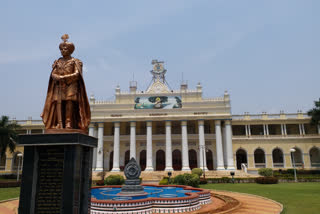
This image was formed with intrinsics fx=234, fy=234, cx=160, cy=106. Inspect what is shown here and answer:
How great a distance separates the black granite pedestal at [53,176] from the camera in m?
5.96

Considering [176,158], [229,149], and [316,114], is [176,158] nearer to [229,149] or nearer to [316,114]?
[229,149]

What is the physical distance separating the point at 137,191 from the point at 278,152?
140ft

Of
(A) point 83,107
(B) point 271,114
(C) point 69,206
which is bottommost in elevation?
(C) point 69,206

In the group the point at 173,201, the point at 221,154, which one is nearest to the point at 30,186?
the point at 173,201

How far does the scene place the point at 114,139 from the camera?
4388 cm

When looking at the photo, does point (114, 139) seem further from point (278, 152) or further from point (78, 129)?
point (78, 129)

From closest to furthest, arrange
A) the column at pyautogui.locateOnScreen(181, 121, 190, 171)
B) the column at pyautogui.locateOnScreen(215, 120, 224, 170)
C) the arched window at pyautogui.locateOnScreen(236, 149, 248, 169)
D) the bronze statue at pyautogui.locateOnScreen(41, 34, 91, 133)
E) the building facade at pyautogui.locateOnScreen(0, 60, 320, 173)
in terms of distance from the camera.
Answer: the bronze statue at pyautogui.locateOnScreen(41, 34, 91, 133) < the column at pyautogui.locateOnScreen(215, 120, 224, 170) < the column at pyautogui.locateOnScreen(181, 121, 190, 171) < the building facade at pyautogui.locateOnScreen(0, 60, 320, 173) < the arched window at pyautogui.locateOnScreen(236, 149, 248, 169)

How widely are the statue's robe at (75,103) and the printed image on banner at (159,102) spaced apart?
125 ft

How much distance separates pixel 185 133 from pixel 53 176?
37.3 meters

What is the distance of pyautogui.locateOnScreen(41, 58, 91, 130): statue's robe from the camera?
6898 millimetres

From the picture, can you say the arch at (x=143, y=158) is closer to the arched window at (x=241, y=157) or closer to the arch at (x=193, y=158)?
the arch at (x=193, y=158)

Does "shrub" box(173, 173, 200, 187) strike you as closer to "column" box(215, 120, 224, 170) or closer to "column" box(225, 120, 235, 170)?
"column" box(215, 120, 224, 170)

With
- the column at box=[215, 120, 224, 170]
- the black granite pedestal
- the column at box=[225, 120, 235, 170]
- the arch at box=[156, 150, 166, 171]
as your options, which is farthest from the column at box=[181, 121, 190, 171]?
the black granite pedestal

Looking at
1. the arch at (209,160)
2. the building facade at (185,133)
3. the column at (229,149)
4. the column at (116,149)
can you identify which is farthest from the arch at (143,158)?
the column at (229,149)
